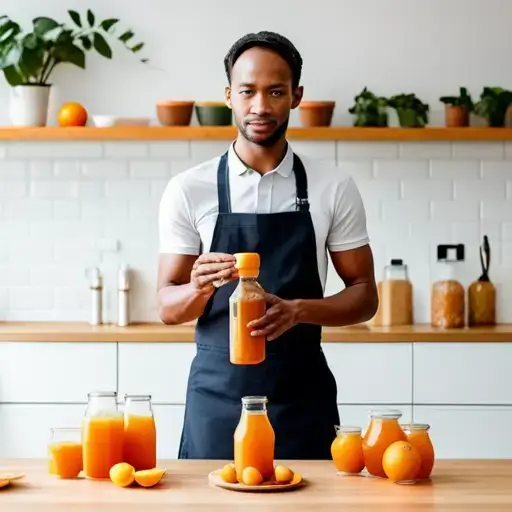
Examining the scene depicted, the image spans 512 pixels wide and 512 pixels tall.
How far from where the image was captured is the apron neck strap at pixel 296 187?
3186 millimetres

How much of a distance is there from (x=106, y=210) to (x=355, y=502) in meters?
3.48

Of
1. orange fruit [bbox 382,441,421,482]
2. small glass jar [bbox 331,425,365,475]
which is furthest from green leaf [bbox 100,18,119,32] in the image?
orange fruit [bbox 382,441,421,482]

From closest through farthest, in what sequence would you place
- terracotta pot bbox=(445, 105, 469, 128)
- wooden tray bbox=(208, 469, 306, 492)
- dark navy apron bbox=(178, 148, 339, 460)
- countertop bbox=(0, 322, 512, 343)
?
1. wooden tray bbox=(208, 469, 306, 492)
2. dark navy apron bbox=(178, 148, 339, 460)
3. countertop bbox=(0, 322, 512, 343)
4. terracotta pot bbox=(445, 105, 469, 128)

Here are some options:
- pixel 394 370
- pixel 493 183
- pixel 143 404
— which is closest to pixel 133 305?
pixel 394 370

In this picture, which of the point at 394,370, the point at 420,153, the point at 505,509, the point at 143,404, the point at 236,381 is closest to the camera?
the point at 505,509

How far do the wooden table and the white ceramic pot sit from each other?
3.00 m

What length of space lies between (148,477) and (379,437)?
517 mm

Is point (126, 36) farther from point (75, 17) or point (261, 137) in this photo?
point (261, 137)

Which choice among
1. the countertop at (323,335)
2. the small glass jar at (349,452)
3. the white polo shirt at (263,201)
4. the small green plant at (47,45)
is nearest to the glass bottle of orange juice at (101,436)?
the small glass jar at (349,452)

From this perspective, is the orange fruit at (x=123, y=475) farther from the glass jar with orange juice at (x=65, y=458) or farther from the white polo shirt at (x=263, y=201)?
the white polo shirt at (x=263, y=201)

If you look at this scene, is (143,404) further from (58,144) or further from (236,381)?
(58,144)

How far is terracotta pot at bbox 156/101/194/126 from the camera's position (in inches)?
209

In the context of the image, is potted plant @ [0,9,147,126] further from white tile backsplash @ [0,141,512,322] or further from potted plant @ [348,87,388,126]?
potted plant @ [348,87,388,126]

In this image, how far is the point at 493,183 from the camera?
5.53 m
